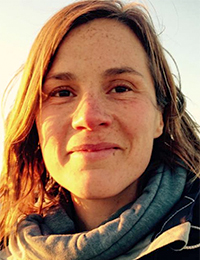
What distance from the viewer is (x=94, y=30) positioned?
2.37 meters

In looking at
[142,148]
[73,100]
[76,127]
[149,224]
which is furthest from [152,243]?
[73,100]

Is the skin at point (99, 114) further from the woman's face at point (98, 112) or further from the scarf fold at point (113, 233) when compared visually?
the scarf fold at point (113, 233)

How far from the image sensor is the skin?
2166 mm

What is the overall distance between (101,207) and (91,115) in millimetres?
665

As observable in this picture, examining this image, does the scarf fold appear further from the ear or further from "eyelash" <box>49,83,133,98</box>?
"eyelash" <box>49,83,133,98</box>

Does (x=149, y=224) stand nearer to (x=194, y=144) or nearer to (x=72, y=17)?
(x=194, y=144)

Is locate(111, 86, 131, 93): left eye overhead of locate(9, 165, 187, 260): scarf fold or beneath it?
overhead

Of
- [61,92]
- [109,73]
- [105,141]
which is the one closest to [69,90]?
[61,92]

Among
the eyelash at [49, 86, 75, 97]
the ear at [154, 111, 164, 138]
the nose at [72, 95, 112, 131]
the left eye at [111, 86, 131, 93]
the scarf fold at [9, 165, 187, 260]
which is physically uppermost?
the eyelash at [49, 86, 75, 97]

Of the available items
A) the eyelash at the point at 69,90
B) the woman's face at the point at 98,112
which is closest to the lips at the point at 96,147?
the woman's face at the point at 98,112

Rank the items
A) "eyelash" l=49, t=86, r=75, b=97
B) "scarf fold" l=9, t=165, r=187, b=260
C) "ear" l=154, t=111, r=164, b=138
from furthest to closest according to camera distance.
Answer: "ear" l=154, t=111, r=164, b=138, "eyelash" l=49, t=86, r=75, b=97, "scarf fold" l=9, t=165, r=187, b=260

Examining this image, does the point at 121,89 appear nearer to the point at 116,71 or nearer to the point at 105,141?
the point at 116,71

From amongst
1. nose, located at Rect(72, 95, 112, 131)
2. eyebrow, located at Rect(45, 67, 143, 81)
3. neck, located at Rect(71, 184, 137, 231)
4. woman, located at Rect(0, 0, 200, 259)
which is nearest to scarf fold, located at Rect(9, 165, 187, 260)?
woman, located at Rect(0, 0, 200, 259)

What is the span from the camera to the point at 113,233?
211 cm
